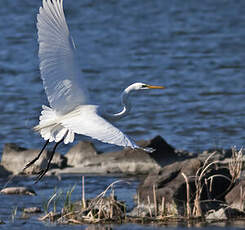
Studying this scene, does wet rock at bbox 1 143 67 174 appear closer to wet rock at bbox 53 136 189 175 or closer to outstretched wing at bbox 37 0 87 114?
wet rock at bbox 53 136 189 175

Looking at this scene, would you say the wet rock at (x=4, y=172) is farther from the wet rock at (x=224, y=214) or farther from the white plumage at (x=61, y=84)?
the wet rock at (x=224, y=214)

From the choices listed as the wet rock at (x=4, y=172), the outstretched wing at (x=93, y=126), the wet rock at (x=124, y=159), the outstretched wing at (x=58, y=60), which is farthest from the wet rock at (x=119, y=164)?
the outstretched wing at (x=93, y=126)

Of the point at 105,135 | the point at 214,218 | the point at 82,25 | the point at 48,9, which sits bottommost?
the point at 214,218

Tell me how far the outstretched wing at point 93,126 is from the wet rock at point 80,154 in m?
3.40

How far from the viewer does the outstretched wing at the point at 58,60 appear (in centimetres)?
902

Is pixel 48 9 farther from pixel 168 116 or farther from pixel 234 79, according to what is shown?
pixel 234 79

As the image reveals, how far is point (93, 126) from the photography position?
8.41 m

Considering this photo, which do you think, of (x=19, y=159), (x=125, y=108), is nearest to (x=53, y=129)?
(x=125, y=108)

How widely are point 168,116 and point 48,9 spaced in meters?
8.27

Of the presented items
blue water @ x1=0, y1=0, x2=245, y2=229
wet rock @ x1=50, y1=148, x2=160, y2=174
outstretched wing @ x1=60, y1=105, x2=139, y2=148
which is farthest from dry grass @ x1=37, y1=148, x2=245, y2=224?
blue water @ x1=0, y1=0, x2=245, y2=229

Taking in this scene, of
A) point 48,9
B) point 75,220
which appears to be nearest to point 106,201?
point 75,220

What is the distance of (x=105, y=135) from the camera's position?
26.0 feet

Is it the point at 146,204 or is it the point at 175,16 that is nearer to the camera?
the point at 146,204

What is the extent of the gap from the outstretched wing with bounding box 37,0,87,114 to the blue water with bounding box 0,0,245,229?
4959mm
